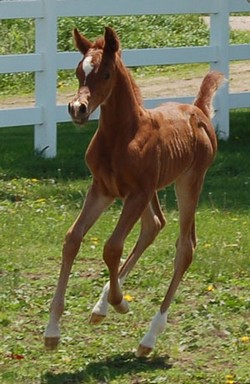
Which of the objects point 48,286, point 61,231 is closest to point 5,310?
point 48,286

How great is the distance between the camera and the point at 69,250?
5.64 meters

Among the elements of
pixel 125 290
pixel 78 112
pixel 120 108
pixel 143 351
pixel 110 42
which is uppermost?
pixel 110 42

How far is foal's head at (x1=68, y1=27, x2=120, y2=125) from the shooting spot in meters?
5.44

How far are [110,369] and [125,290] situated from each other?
4.85ft

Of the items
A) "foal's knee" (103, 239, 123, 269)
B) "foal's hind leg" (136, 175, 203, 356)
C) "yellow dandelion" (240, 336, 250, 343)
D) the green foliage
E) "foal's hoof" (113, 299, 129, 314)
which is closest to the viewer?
"foal's knee" (103, 239, 123, 269)

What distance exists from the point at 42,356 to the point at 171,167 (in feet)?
3.64

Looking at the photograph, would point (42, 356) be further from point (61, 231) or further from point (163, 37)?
point (163, 37)

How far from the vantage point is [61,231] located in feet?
27.7

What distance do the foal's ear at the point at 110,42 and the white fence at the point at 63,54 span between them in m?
5.35

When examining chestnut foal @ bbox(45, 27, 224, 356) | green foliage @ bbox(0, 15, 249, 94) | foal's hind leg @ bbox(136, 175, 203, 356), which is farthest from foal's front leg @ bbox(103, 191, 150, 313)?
green foliage @ bbox(0, 15, 249, 94)

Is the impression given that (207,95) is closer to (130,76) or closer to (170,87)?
(130,76)

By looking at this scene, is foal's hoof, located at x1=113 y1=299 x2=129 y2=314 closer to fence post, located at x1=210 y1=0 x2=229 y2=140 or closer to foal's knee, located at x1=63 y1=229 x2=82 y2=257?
foal's knee, located at x1=63 y1=229 x2=82 y2=257

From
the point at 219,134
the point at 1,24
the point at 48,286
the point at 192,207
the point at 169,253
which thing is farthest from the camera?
the point at 1,24

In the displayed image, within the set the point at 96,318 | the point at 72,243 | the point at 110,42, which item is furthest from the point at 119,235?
the point at 110,42
